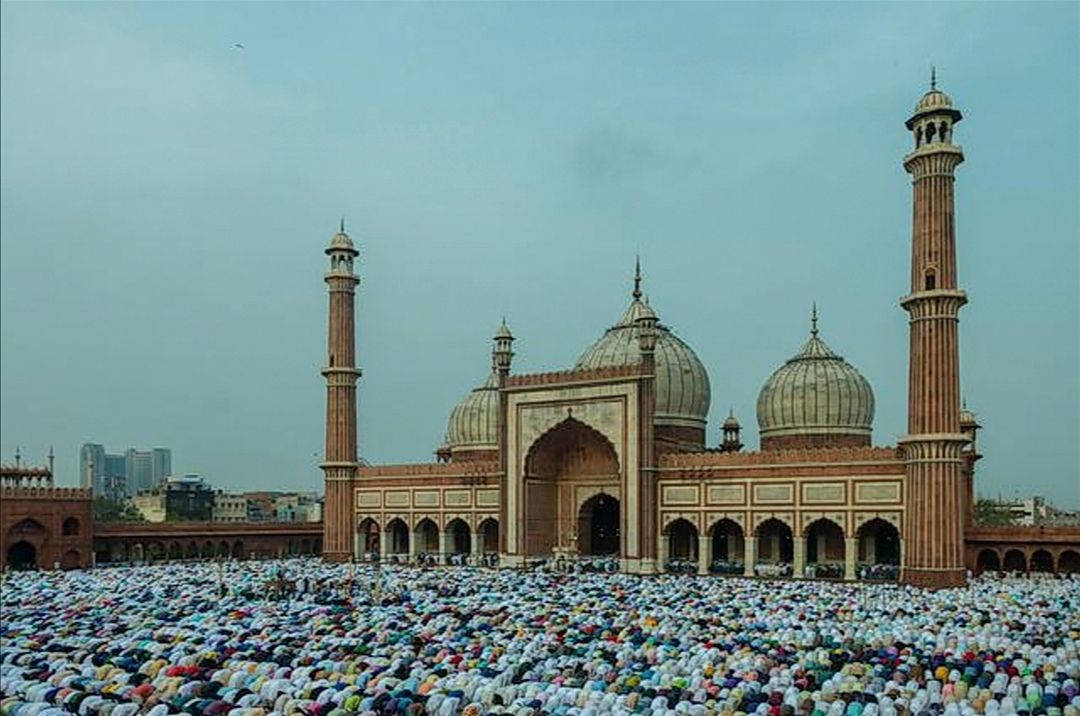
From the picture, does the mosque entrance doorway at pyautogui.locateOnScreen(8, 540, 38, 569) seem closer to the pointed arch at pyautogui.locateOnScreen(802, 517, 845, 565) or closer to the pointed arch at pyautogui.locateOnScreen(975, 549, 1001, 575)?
the pointed arch at pyautogui.locateOnScreen(802, 517, 845, 565)

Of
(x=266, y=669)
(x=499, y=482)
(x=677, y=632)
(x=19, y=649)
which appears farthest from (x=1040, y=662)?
(x=499, y=482)

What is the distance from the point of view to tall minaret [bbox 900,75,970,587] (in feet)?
78.3

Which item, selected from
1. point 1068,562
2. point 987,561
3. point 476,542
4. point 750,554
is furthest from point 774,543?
point 476,542

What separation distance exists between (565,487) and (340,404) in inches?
320

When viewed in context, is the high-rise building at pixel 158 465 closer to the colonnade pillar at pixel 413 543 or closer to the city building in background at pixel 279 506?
the city building in background at pixel 279 506

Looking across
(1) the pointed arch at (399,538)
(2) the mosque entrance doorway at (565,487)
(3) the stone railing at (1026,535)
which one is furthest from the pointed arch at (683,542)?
(1) the pointed arch at (399,538)

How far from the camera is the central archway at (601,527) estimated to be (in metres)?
32.9

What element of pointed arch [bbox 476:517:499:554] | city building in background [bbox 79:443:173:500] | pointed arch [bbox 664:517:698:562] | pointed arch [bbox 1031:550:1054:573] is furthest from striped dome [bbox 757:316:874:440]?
city building in background [bbox 79:443:173:500]

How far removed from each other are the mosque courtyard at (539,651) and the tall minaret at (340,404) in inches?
499

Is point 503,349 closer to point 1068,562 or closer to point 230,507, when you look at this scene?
point 1068,562

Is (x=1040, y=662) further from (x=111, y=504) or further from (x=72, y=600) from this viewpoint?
(x=111, y=504)

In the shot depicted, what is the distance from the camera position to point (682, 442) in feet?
111

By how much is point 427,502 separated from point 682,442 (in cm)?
857

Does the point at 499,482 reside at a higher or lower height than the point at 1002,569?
higher
